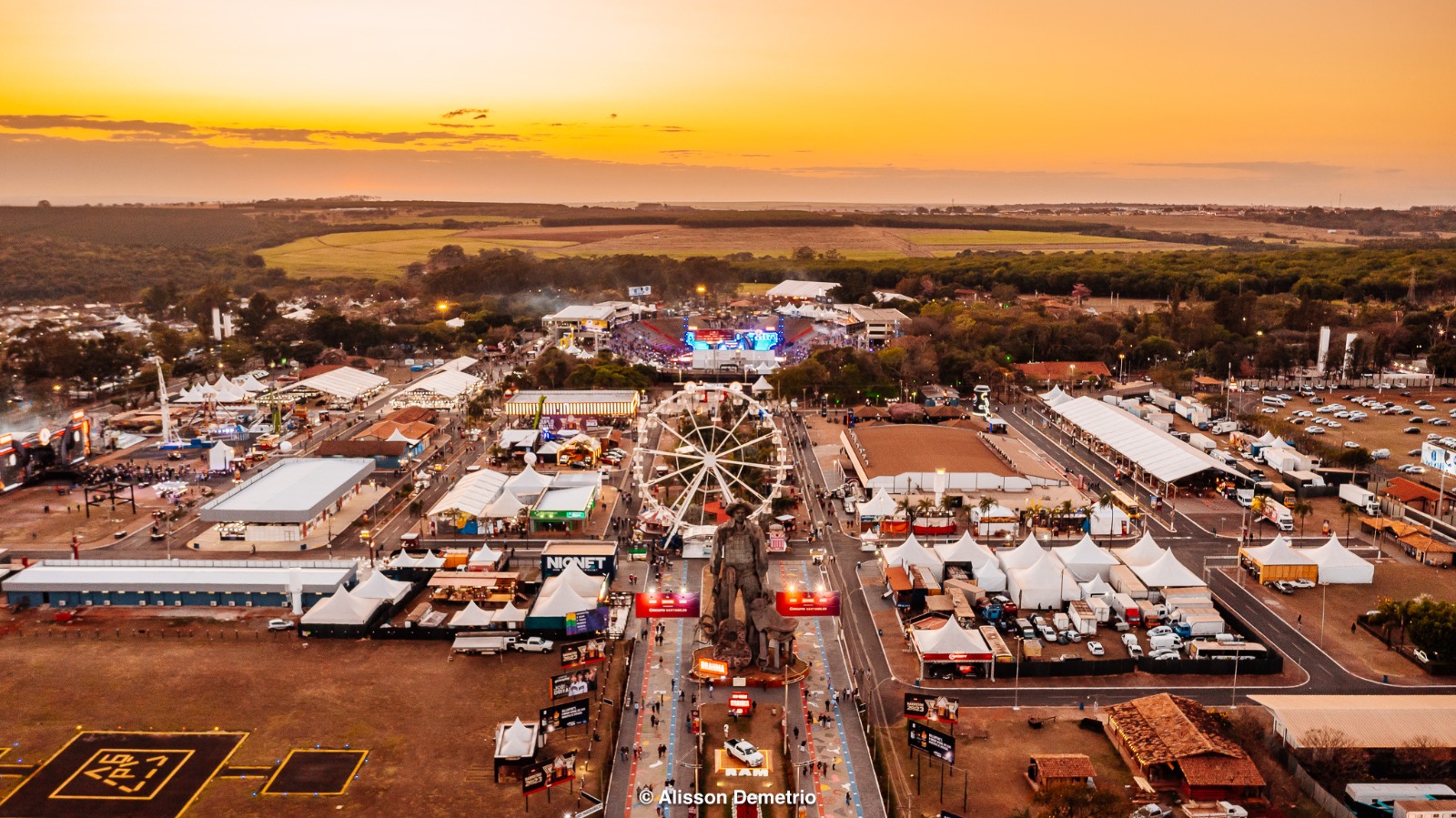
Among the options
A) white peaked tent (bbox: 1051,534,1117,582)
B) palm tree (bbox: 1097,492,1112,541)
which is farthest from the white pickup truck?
palm tree (bbox: 1097,492,1112,541)

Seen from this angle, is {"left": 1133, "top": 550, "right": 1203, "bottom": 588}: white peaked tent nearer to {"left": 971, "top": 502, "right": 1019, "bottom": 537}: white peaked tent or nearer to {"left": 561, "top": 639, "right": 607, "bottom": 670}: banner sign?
{"left": 971, "top": 502, "right": 1019, "bottom": 537}: white peaked tent

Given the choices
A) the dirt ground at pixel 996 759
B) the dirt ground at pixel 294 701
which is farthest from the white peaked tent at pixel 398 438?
the dirt ground at pixel 996 759

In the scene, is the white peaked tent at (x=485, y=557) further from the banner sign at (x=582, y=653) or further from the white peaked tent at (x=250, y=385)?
the white peaked tent at (x=250, y=385)

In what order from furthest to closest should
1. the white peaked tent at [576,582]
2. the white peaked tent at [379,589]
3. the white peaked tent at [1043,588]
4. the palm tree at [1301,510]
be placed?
the palm tree at [1301,510], the white peaked tent at [1043,588], the white peaked tent at [576,582], the white peaked tent at [379,589]

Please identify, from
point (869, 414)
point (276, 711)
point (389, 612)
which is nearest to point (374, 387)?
point (869, 414)

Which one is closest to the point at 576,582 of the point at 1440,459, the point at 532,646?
the point at 532,646
